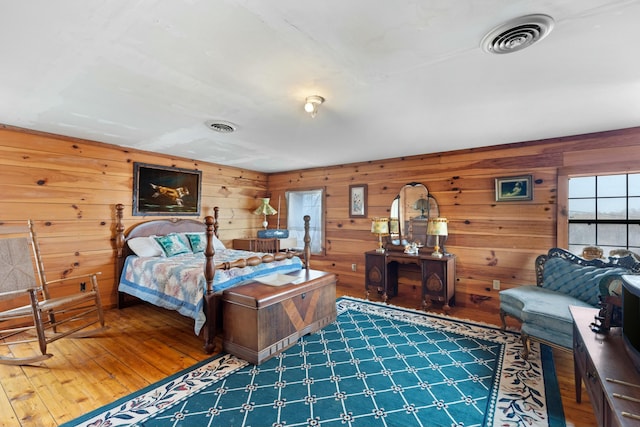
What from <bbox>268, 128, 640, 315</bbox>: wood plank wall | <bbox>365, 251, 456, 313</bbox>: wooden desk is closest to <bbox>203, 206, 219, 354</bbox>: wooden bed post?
<bbox>365, 251, 456, 313</bbox>: wooden desk

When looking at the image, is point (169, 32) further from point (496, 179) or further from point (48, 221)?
point (496, 179)

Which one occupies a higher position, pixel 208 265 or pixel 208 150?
pixel 208 150

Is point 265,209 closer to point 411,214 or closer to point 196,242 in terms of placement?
point 196,242

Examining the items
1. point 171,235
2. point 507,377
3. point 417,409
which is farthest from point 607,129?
point 171,235

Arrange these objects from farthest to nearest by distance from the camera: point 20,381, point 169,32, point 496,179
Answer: point 496,179 → point 20,381 → point 169,32

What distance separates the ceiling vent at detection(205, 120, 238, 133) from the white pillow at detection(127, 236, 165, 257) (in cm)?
194

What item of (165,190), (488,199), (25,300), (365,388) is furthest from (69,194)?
(488,199)

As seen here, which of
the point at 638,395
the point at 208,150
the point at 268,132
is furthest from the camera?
the point at 208,150

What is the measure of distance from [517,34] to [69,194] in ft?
15.2

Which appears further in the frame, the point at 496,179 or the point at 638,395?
the point at 496,179

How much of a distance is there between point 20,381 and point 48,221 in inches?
75.3

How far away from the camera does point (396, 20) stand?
1.38 m

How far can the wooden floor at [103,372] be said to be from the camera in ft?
6.08

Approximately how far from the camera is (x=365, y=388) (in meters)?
2.10
